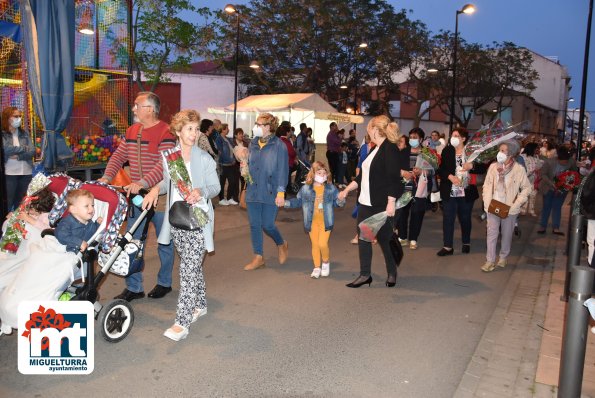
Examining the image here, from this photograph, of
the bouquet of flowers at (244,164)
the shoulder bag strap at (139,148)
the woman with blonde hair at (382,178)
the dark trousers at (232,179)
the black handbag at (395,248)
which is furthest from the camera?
the dark trousers at (232,179)

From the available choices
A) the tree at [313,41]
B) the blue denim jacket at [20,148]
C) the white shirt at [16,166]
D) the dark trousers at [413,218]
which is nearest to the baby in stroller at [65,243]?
the blue denim jacket at [20,148]

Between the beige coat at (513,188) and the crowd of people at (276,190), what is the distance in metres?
0.01

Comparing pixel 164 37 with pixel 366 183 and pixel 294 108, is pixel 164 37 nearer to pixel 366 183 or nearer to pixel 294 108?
pixel 294 108

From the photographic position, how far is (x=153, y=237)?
9.48m

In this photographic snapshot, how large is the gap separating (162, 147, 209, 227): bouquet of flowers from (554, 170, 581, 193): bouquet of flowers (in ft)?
26.8

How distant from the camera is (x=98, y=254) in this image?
4.72m

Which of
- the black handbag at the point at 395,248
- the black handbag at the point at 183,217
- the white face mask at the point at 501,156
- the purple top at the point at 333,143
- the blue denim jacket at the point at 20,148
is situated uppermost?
the purple top at the point at 333,143

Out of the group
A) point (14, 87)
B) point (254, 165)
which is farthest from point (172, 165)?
point (14, 87)

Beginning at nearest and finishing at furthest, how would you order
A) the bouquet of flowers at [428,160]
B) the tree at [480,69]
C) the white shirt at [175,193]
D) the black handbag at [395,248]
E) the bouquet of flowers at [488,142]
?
the white shirt at [175,193], the black handbag at [395,248], the bouquet of flowers at [488,142], the bouquet of flowers at [428,160], the tree at [480,69]

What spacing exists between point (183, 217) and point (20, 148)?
14.3 feet

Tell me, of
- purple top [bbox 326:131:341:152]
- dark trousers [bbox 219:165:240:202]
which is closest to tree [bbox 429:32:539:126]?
purple top [bbox 326:131:341:152]

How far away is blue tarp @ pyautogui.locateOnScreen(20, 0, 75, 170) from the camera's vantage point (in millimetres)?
7227

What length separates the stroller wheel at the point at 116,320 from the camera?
4.65 meters

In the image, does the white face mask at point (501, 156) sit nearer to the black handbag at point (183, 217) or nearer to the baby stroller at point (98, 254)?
the black handbag at point (183, 217)
